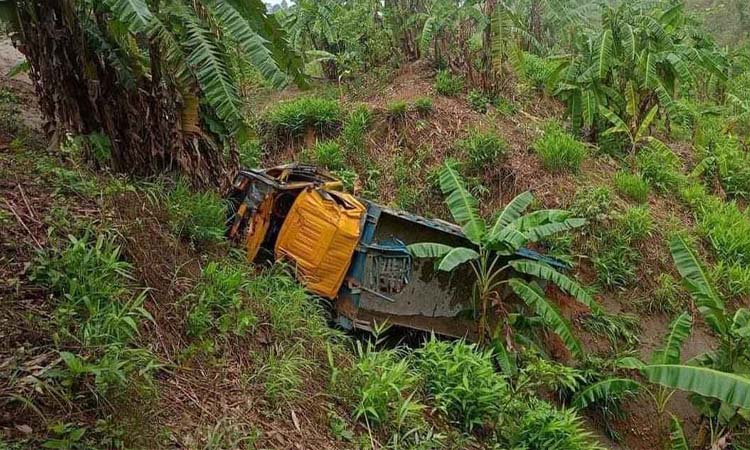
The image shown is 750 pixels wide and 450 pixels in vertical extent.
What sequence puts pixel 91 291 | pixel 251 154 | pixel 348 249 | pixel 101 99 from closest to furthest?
1. pixel 91 291
2. pixel 101 99
3. pixel 348 249
4. pixel 251 154

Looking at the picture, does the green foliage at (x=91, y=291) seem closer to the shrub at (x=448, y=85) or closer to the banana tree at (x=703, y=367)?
the banana tree at (x=703, y=367)

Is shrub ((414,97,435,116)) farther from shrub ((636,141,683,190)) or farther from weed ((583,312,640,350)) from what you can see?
weed ((583,312,640,350))

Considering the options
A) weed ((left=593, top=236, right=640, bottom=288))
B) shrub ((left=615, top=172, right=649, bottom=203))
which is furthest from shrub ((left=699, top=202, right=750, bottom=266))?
weed ((left=593, top=236, right=640, bottom=288))

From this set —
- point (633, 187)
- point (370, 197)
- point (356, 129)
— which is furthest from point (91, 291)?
point (633, 187)

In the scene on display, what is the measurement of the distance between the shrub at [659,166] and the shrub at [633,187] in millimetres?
363

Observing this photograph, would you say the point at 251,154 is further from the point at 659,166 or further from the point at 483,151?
the point at 659,166

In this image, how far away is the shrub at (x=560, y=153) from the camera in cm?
754

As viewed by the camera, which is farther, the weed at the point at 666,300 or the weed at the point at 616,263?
the weed at the point at 616,263

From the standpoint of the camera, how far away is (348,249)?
4594mm

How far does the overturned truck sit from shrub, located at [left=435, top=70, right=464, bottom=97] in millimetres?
3940

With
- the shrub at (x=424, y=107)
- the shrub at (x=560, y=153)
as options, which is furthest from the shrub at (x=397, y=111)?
the shrub at (x=560, y=153)

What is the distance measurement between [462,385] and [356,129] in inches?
185

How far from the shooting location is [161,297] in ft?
11.0

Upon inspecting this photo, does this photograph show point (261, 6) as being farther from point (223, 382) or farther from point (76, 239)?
point (223, 382)
